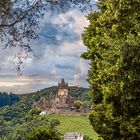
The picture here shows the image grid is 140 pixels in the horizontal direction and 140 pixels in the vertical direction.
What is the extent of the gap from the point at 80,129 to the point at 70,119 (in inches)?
722

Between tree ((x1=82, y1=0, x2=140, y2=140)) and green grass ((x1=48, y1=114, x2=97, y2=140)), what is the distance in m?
120

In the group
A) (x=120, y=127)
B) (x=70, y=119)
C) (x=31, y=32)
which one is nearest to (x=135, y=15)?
(x=120, y=127)

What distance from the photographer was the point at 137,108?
109 ft

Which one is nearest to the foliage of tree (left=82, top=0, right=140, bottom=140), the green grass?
tree (left=82, top=0, right=140, bottom=140)

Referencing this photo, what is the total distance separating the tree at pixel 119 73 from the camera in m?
31.8

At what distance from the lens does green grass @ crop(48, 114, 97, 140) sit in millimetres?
168038

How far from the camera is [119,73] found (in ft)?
107

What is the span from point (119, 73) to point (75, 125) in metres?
149

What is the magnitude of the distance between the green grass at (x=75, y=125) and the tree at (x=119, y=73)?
120115 mm

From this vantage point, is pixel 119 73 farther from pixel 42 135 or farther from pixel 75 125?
pixel 75 125

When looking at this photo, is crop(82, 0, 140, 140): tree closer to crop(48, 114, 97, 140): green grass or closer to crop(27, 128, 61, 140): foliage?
crop(27, 128, 61, 140): foliage

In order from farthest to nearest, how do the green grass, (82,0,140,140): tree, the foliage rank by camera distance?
1. the green grass
2. the foliage
3. (82,0,140,140): tree

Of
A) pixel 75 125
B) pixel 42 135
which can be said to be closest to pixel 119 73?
pixel 42 135

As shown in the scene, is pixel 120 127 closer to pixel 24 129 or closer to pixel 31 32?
pixel 31 32
